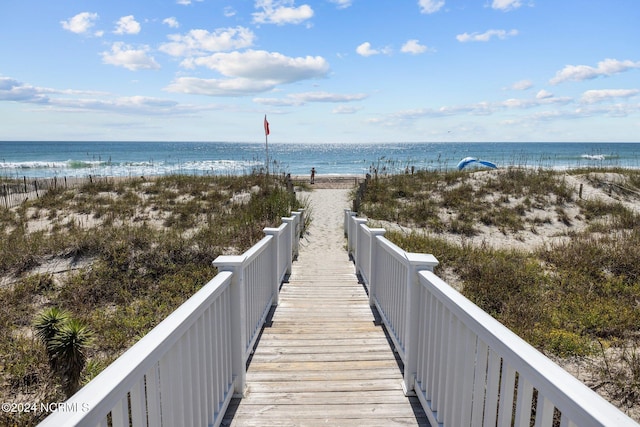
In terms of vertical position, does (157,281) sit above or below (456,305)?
below

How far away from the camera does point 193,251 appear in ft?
28.2

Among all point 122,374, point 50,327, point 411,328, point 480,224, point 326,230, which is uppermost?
point 122,374

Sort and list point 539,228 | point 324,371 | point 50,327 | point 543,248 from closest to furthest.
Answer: point 50,327 → point 324,371 → point 543,248 → point 539,228

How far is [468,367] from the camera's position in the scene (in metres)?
2.26

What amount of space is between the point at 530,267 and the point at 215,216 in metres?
9.34

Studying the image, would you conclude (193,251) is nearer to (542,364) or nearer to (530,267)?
(530,267)

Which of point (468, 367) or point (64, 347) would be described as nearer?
point (468, 367)

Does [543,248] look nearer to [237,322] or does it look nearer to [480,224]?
[480,224]

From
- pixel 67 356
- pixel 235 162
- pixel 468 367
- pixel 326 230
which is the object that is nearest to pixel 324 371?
pixel 468 367

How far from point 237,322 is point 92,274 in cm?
575

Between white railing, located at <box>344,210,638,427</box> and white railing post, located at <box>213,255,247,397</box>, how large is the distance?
4.67ft

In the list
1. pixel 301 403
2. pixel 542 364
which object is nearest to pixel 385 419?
pixel 301 403

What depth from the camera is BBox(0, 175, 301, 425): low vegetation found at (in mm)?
4191

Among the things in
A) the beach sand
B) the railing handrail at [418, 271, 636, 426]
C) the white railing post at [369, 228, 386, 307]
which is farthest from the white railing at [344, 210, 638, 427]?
the beach sand
